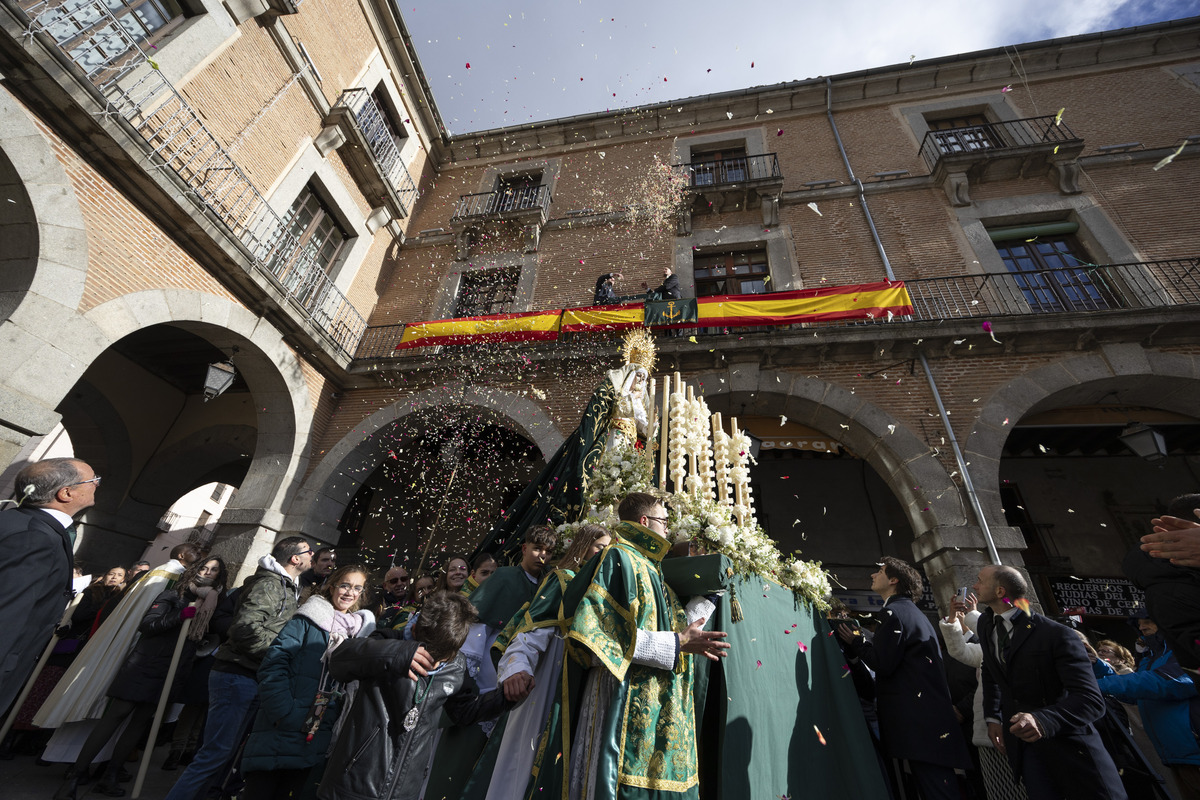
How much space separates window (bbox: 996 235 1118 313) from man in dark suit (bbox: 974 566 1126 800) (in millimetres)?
6605

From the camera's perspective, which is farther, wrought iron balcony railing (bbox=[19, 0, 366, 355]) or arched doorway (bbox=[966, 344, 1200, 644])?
arched doorway (bbox=[966, 344, 1200, 644])

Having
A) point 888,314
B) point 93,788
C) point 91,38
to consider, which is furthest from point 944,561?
point 91,38

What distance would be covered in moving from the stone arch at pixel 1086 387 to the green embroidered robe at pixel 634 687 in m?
5.92

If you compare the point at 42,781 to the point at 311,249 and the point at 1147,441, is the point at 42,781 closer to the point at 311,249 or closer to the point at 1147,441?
the point at 311,249

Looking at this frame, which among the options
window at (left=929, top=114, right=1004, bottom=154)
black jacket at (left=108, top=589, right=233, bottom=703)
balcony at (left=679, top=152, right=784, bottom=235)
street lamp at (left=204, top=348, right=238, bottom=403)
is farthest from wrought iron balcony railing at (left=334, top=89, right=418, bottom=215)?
window at (left=929, top=114, right=1004, bottom=154)

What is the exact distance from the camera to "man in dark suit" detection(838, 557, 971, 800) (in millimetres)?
2641

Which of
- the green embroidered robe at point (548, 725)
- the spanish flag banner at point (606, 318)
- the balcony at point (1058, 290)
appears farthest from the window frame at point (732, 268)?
the green embroidered robe at point (548, 725)

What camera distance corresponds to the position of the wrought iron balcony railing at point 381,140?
1023 centimetres

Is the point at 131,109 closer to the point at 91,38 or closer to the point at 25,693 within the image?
the point at 91,38

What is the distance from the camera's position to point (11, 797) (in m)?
3.33

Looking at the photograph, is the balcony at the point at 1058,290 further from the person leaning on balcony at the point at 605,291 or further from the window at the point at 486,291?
the window at the point at 486,291

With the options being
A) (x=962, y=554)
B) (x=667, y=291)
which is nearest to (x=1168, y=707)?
(x=962, y=554)

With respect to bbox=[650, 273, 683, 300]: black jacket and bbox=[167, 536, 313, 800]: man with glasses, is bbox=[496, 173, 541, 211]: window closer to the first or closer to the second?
bbox=[650, 273, 683, 300]: black jacket

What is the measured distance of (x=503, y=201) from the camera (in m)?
12.2
